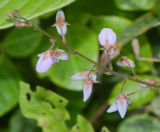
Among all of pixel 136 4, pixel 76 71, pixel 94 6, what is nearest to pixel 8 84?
pixel 76 71

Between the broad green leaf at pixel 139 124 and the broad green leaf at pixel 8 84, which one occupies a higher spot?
the broad green leaf at pixel 8 84

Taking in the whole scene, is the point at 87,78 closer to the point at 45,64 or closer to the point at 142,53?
the point at 45,64

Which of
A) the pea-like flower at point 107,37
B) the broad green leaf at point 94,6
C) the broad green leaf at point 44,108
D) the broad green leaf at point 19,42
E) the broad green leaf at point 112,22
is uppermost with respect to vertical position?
the pea-like flower at point 107,37

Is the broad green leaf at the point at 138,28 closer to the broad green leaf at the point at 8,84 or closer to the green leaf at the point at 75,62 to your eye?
the green leaf at the point at 75,62

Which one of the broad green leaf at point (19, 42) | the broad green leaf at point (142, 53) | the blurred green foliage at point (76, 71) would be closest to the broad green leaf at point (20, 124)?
the blurred green foliage at point (76, 71)

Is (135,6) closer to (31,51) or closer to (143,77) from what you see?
(143,77)

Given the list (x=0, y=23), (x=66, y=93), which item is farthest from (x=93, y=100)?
(x=0, y=23)

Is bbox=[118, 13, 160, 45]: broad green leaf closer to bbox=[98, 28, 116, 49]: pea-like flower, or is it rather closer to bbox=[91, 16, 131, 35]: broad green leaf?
bbox=[91, 16, 131, 35]: broad green leaf
